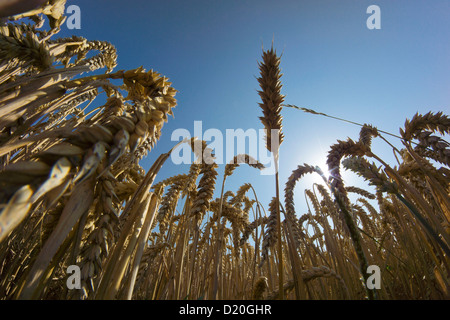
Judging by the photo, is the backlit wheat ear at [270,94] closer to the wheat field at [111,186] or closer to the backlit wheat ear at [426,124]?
the wheat field at [111,186]

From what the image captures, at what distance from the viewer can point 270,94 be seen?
1.37 m

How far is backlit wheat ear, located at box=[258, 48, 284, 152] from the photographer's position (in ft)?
4.27

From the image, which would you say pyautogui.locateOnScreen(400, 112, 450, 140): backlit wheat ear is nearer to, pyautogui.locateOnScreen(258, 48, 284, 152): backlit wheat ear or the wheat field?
the wheat field

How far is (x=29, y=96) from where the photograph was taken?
2.53ft

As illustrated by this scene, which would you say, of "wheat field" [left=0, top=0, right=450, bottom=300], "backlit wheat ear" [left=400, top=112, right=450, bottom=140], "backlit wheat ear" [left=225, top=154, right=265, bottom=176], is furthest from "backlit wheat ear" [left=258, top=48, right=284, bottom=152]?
"backlit wheat ear" [left=400, top=112, right=450, bottom=140]

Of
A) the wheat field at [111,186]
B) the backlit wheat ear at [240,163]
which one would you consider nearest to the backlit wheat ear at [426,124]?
the wheat field at [111,186]

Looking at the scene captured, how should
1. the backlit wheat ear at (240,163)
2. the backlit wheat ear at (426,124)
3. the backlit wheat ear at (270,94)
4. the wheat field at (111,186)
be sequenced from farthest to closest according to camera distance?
the backlit wheat ear at (240,163) → the backlit wheat ear at (426,124) → the backlit wheat ear at (270,94) → the wheat field at (111,186)

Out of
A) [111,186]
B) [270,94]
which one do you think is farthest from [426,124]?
[111,186]

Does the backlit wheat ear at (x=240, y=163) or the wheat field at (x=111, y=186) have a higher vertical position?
the backlit wheat ear at (x=240, y=163)

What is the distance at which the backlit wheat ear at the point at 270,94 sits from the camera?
1.30m

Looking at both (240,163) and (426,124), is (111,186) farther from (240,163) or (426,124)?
(426,124)

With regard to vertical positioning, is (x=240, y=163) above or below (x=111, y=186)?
above

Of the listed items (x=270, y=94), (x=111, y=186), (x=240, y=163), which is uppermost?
(x=240, y=163)

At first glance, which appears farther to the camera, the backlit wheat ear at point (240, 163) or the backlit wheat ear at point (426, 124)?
the backlit wheat ear at point (240, 163)
